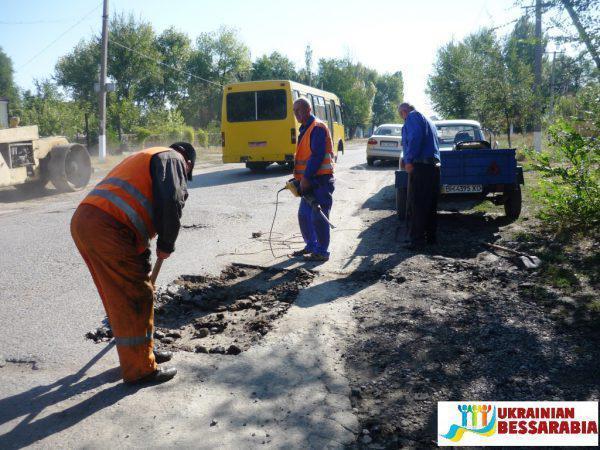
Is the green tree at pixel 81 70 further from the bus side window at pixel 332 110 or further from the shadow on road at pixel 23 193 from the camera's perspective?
the shadow on road at pixel 23 193

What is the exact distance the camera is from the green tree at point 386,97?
105562 mm

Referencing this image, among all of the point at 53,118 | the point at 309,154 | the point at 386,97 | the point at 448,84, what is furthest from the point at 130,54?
the point at 386,97

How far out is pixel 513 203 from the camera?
29.1 ft

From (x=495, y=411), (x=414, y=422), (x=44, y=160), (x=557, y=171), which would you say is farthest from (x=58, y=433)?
(x=44, y=160)

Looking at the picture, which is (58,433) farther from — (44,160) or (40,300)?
(44,160)

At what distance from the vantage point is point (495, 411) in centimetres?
305

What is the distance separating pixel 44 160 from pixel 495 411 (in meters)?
12.8

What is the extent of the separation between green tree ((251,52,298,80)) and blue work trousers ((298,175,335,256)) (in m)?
69.8

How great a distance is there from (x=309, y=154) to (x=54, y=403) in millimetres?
4221

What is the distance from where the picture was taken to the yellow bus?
17000 mm

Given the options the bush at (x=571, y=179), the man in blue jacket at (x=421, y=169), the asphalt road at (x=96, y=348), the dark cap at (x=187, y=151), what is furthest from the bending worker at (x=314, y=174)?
the bush at (x=571, y=179)

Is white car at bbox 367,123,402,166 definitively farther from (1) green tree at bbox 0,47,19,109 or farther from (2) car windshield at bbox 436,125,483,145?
(1) green tree at bbox 0,47,19,109

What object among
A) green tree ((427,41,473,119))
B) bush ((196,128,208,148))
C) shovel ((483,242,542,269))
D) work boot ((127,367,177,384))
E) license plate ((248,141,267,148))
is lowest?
work boot ((127,367,177,384))

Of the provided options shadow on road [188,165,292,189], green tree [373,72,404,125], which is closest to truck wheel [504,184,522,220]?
shadow on road [188,165,292,189]
